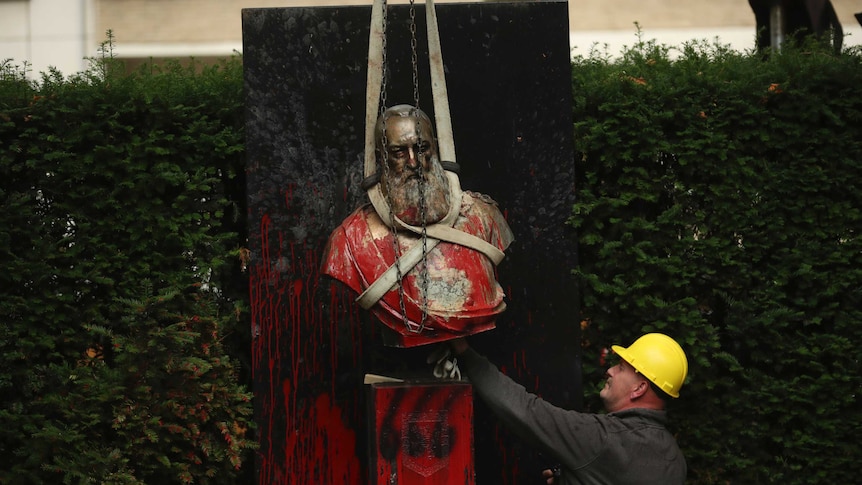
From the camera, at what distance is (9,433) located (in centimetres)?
538

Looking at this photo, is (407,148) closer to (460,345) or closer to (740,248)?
(460,345)

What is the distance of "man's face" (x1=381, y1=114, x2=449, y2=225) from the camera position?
4680 mm

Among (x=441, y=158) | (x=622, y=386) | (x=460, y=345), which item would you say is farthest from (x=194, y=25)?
(x=622, y=386)

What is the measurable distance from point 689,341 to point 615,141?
1.17 meters

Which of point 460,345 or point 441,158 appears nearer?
point 460,345

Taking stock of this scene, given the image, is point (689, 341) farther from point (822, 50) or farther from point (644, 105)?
point (822, 50)

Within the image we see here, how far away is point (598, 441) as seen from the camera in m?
4.32

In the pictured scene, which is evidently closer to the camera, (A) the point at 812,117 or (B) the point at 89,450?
(B) the point at 89,450

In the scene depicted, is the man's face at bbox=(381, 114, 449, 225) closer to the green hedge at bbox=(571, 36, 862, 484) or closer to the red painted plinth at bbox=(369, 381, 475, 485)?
the red painted plinth at bbox=(369, 381, 475, 485)

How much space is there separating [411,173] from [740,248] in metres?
2.18

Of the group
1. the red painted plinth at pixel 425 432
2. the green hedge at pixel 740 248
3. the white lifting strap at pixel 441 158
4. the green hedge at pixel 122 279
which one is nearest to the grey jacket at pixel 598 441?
the red painted plinth at pixel 425 432

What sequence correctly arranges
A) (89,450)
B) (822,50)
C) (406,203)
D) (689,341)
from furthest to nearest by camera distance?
(822,50) → (689,341) → (89,450) → (406,203)

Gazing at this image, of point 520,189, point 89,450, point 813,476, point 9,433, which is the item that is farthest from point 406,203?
point 813,476

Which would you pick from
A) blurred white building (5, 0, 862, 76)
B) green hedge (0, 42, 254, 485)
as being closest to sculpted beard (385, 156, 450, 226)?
green hedge (0, 42, 254, 485)
